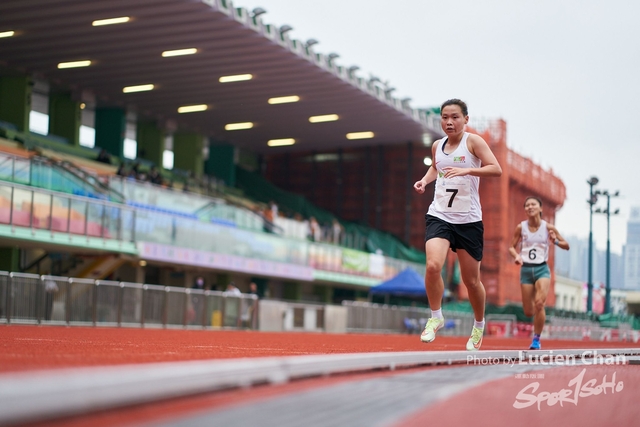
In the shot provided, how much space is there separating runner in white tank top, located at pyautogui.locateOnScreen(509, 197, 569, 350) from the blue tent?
90.0 ft

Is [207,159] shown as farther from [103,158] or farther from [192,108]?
[103,158]

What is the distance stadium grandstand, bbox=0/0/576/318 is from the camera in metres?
31.6

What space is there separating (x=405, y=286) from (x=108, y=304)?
60.7ft

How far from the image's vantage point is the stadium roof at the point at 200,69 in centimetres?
3406

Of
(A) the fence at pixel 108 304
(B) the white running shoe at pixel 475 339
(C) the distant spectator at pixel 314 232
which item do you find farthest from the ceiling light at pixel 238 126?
(B) the white running shoe at pixel 475 339

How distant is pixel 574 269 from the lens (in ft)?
284

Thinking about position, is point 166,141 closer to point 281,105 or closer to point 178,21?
point 281,105

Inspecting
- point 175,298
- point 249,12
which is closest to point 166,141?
point 249,12

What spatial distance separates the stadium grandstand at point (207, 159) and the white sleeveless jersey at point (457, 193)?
18.9 metres

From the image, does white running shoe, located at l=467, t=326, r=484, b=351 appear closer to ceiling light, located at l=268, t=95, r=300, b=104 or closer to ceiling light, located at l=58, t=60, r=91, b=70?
ceiling light, located at l=58, t=60, r=91, b=70

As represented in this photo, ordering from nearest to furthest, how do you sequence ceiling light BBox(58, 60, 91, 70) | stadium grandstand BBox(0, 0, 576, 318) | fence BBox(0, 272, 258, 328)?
fence BBox(0, 272, 258, 328) < stadium grandstand BBox(0, 0, 576, 318) < ceiling light BBox(58, 60, 91, 70)

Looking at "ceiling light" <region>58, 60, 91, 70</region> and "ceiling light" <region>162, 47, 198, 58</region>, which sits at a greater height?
"ceiling light" <region>162, 47, 198, 58</region>

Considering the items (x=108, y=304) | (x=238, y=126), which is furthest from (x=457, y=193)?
(x=238, y=126)

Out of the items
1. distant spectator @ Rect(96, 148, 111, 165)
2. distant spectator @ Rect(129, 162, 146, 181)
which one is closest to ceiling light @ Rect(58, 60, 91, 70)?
distant spectator @ Rect(96, 148, 111, 165)
